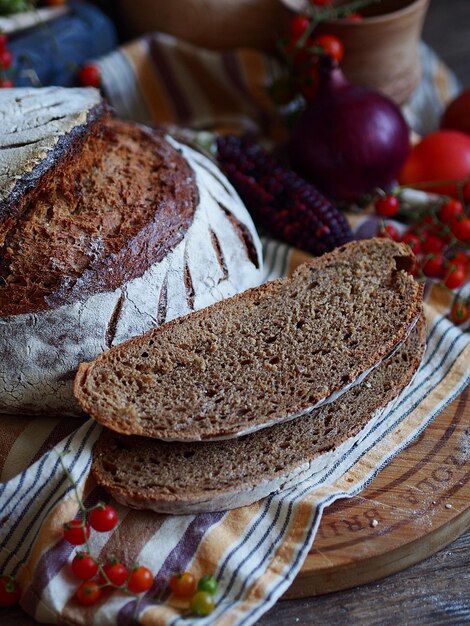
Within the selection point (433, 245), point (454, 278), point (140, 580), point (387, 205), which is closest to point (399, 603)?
point (140, 580)

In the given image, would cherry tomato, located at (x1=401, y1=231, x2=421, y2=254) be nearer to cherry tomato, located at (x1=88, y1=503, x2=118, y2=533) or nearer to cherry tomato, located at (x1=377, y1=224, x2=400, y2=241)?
cherry tomato, located at (x1=377, y1=224, x2=400, y2=241)

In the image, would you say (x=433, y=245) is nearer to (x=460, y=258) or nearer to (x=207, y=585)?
(x=460, y=258)

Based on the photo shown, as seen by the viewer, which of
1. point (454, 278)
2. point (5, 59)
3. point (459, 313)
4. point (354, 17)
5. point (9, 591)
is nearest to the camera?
point (9, 591)

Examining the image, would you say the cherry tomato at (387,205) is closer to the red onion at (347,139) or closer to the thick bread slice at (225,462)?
the red onion at (347,139)

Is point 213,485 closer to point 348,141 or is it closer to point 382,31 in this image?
point 348,141

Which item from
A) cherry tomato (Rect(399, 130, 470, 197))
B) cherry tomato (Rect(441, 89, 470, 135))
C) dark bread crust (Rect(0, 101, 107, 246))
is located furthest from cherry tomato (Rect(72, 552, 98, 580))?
cherry tomato (Rect(441, 89, 470, 135))

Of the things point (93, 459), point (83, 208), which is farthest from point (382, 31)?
point (93, 459)

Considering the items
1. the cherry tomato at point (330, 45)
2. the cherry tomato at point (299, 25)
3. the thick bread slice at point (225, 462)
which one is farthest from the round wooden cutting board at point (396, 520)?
the cherry tomato at point (299, 25)
